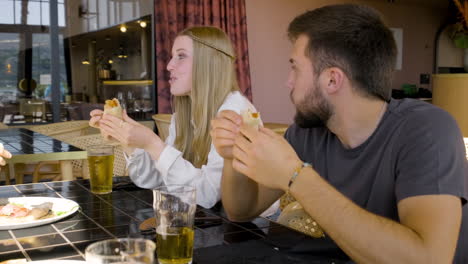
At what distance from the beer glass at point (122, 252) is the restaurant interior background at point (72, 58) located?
515 centimetres

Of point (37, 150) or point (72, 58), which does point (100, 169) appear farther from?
point (72, 58)

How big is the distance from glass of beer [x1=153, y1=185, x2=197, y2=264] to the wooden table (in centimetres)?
172

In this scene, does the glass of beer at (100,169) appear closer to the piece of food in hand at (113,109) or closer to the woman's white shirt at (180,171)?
the woman's white shirt at (180,171)

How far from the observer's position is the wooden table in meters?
2.71

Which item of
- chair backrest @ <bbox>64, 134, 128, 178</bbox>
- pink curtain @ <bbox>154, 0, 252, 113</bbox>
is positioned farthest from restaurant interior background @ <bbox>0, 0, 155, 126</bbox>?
chair backrest @ <bbox>64, 134, 128, 178</bbox>

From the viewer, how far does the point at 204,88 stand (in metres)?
2.27

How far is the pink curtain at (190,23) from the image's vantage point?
566 centimetres

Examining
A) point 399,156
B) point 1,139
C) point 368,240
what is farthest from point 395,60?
point 1,139

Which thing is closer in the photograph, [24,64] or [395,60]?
[395,60]

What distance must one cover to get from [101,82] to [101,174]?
443 cm

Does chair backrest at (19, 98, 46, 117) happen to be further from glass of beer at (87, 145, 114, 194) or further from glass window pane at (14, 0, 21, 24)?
glass of beer at (87, 145, 114, 194)

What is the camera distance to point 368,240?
1151 mm

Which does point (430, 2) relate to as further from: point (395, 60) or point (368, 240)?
point (368, 240)

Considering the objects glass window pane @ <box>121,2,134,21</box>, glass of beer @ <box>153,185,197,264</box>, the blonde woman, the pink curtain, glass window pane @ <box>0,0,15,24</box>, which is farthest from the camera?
glass window pane @ <box>121,2,134,21</box>
